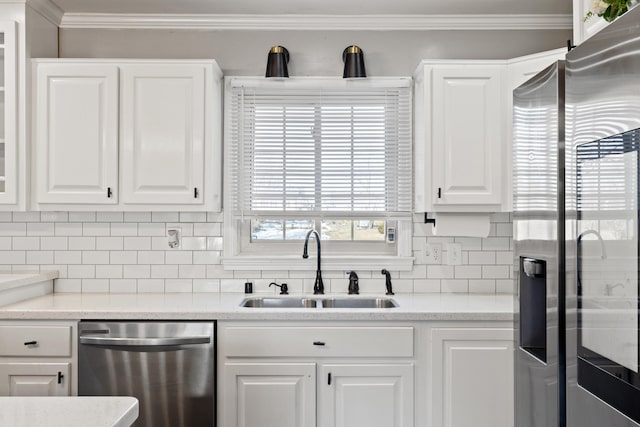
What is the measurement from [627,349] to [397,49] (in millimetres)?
2467

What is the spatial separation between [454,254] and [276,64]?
147 centimetres

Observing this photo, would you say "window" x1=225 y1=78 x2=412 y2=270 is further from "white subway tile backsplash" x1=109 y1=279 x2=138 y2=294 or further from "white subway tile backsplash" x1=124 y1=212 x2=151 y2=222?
"white subway tile backsplash" x1=109 y1=279 x2=138 y2=294

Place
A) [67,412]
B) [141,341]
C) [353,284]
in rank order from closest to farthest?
[67,412] → [141,341] → [353,284]

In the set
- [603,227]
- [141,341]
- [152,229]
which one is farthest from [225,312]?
[603,227]

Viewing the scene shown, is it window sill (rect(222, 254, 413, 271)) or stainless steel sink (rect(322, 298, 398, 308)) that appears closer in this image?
stainless steel sink (rect(322, 298, 398, 308))

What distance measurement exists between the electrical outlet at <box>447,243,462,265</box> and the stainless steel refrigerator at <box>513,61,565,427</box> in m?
1.55

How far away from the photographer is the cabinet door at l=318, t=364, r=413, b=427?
8.41 ft

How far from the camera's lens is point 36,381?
2.55 meters

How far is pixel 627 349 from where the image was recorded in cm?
104

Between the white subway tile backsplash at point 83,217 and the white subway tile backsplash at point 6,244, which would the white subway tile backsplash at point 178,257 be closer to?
the white subway tile backsplash at point 83,217

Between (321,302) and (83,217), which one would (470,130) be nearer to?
(321,302)

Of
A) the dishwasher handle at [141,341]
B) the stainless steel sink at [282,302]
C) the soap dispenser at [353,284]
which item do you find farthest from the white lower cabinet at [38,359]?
the soap dispenser at [353,284]

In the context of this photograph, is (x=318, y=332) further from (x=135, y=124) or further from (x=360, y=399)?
(x=135, y=124)

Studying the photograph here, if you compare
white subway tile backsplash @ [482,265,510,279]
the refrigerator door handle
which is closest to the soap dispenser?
white subway tile backsplash @ [482,265,510,279]
